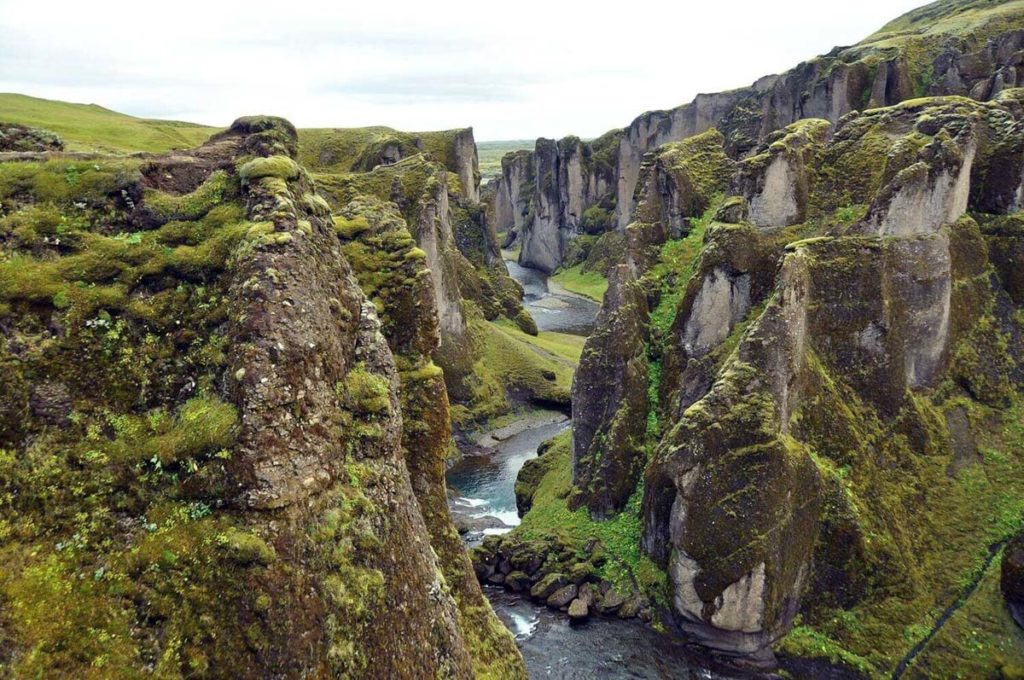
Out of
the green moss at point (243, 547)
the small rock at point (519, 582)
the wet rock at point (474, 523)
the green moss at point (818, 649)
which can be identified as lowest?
the wet rock at point (474, 523)

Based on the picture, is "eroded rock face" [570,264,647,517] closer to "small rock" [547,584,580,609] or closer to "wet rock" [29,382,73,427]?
"small rock" [547,584,580,609]

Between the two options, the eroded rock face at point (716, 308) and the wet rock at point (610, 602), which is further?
the eroded rock face at point (716, 308)

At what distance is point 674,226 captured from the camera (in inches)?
2014

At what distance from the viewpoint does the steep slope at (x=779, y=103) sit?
83938 millimetres

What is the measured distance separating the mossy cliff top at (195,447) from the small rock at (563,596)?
812 inches

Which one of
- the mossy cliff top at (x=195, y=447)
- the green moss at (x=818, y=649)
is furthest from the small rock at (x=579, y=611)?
the mossy cliff top at (x=195, y=447)

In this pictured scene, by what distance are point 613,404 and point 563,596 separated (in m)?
12.8

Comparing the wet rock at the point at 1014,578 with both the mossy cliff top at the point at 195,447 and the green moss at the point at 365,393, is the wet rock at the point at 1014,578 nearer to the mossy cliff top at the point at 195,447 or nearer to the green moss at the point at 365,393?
the mossy cliff top at the point at 195,447

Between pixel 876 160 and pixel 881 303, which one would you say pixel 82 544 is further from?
pixel 876 160

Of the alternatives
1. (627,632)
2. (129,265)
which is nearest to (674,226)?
(627,632)

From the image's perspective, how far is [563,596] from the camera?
126 feet

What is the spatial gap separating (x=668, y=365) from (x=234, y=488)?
1329 inches

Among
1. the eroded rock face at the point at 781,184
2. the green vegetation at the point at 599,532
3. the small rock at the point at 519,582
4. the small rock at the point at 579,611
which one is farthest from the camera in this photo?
the eroded rock face at the point at 781,184

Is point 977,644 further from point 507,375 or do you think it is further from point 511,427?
point 507,375
